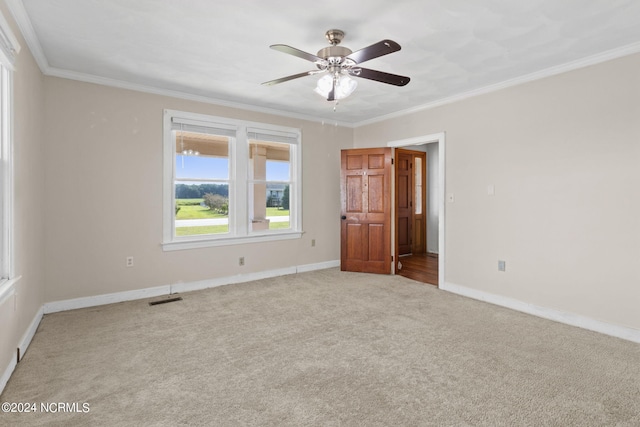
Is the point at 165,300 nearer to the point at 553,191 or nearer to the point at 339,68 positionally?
the point at 339,68

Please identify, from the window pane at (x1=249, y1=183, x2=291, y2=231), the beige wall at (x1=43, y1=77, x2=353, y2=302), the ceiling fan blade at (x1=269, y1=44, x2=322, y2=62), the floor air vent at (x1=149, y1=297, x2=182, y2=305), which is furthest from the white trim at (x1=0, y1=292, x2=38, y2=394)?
the window pane at (x1=249, y1=183, x2=291, y2=231)

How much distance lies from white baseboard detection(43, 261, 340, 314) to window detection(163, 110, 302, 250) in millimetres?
516

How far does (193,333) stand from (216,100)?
10.0 ft

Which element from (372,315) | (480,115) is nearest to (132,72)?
(372,315)

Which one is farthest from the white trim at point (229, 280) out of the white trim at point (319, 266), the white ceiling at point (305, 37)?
the white ceiling at point (305, 37)

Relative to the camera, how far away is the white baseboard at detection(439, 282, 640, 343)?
9.62 feet

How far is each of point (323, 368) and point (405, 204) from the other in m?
5.00

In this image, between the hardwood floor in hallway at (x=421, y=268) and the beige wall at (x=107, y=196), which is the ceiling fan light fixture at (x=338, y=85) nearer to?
the beige wall at (x=107, y=196)

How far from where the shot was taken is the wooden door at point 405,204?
6742 millimetres

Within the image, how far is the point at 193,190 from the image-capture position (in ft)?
14.7

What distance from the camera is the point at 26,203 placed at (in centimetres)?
278

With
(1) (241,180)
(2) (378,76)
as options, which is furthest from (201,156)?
(2) (378,76)

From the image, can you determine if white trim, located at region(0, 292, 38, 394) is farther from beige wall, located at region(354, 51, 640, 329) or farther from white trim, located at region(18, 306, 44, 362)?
beige wall, located at region(354, 51, 640, 329)

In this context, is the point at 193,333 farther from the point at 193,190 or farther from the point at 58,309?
the point at 193,190
